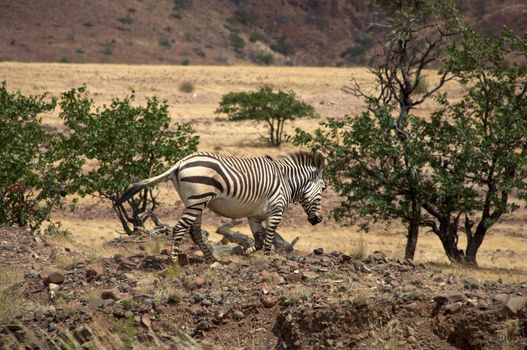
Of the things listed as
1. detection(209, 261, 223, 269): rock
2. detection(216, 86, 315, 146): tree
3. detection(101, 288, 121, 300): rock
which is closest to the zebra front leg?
detection(209, 261, 223, 269): rock

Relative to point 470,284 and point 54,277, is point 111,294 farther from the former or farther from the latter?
point 470,284

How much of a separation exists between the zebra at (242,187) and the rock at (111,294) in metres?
1.58

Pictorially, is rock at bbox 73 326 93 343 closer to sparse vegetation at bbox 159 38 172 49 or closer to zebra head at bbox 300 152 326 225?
zebra head at bbox 300 152 326 225

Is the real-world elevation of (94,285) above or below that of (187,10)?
below

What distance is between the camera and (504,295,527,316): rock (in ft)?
32.2

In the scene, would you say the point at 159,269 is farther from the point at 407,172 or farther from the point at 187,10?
the point at 187,10

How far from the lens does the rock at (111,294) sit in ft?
37.5

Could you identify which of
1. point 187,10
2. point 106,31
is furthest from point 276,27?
point 106,31

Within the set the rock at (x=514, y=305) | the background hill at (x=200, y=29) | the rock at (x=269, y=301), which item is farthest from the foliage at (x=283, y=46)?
the rock at (x=514, y=305)

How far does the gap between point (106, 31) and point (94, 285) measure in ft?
235

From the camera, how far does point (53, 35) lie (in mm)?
78500

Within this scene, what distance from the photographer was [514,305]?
9.86 m

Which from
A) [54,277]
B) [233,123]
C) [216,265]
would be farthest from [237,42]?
[54,277]

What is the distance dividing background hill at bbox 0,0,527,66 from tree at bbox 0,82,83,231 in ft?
177
